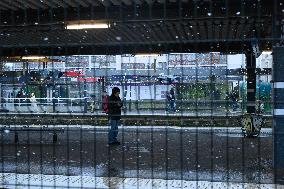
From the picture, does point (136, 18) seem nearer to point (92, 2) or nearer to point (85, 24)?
point (92, 2)

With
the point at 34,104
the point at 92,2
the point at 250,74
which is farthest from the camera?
the point at 92,2

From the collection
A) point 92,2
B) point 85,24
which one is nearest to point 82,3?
point 92,2

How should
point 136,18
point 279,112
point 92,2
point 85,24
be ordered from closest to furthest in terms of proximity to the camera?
point 279,112, point 92,2, point 136,18, point 85,24

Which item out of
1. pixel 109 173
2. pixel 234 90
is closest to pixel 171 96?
pixel 234 90

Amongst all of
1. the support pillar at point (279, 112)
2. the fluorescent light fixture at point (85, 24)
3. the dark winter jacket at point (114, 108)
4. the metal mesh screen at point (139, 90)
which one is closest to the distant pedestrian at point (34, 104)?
the metal mesh screen at point (139, 90)

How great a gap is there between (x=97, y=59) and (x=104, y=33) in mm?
8716

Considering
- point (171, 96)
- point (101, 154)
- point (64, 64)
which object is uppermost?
point (64, 64)

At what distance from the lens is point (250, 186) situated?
6375 millimetres

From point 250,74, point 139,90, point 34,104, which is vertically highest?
point 250,74

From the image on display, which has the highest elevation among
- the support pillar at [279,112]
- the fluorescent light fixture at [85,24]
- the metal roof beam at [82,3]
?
the metal roof beam at [82,3]

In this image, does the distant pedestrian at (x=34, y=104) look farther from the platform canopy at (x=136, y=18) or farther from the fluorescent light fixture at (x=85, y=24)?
the fluorescent light fixture at (x=85, y=24)

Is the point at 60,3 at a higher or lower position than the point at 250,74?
higher

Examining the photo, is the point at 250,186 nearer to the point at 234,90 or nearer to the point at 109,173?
the point at 234,90

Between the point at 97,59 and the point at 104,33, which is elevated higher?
the point at 104,33
